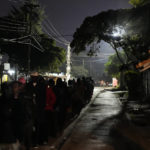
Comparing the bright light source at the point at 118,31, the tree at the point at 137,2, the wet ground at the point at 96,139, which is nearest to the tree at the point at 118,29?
the bright light source at the point at 118,31

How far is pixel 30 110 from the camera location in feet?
17.2

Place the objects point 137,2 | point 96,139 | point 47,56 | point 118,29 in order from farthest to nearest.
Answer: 1. point 47,56
2. point 137,2
3. point 118,29
4. point 96,139

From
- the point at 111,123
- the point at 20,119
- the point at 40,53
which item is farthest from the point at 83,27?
the point at 40,53

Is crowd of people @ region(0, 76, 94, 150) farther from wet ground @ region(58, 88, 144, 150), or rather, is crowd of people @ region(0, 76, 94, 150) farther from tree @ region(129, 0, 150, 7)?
tree @ region(129, 0, 150, 7)

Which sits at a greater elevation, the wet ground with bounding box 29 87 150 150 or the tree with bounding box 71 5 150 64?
the tree with bounding box 71 5 150 64

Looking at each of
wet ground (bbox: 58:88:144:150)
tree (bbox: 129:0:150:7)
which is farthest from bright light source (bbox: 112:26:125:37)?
wet ground (bbox: 58:88:144:150)

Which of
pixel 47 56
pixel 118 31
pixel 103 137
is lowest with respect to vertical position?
pixel 103 137

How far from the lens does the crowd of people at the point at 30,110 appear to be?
4.94m

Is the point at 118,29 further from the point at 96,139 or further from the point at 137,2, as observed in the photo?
the point at 96,139

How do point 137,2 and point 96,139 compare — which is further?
point 137,2

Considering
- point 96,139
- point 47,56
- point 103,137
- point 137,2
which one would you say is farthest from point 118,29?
point 47,56

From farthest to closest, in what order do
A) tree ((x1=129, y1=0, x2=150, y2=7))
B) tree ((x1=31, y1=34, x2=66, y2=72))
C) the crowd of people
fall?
tree ((x1=31, y1=34, x2=66, y2=72)), tree ((x1=129, y1=0, x2=150, y2=7)), the crowd of people

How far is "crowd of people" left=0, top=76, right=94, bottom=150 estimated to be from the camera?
4938mm

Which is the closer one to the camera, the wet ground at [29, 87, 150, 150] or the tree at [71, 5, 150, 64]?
the wet ground at [29, 87, 150, 150]
